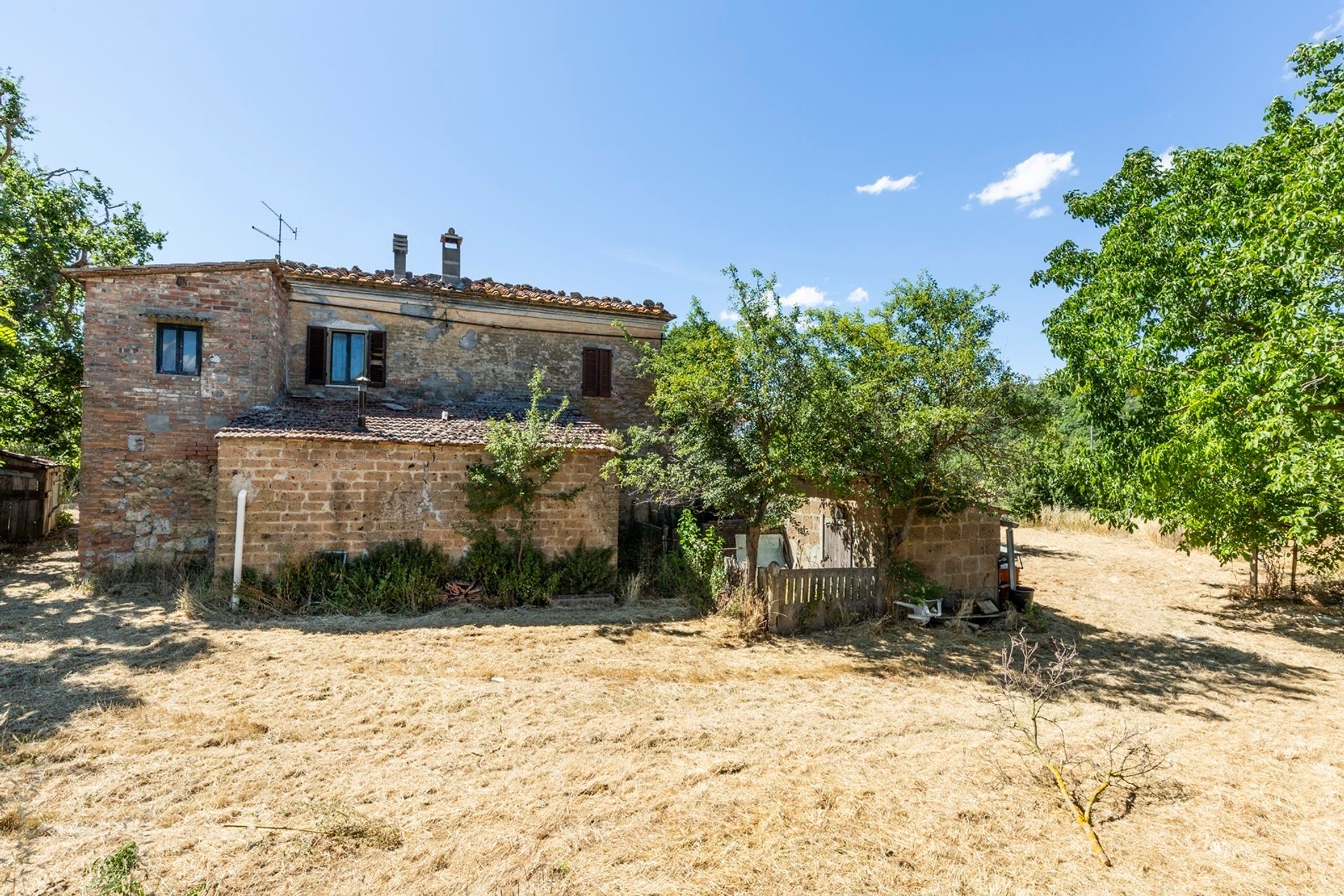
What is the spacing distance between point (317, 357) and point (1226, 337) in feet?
55.7

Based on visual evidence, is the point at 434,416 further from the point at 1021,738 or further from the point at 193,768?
the point at 1021,738

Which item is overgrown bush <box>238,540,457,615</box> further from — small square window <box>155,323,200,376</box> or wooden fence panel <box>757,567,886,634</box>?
wooden fence panel <box>757,567,886,634</box>

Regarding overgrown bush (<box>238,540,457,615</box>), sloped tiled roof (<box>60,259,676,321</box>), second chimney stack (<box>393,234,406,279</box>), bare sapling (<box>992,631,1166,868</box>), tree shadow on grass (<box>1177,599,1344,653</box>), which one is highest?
second chimney stack (<box>393,234,406,279</box>)

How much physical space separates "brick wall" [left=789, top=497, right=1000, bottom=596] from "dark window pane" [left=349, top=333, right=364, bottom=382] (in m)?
10.3

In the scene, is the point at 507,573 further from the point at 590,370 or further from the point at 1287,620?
the point at 1287,620

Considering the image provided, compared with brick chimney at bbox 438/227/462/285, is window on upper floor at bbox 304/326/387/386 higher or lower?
lower

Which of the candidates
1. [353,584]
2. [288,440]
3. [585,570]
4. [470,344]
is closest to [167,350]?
[288,440]

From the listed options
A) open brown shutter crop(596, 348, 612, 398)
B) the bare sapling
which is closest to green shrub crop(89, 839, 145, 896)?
the bare sapling

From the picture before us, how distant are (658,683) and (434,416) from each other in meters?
7.85

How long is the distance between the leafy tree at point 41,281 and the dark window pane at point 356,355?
7.26 m

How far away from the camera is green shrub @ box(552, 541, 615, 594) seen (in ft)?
36.9

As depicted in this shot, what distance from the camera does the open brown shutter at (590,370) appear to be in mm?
14734

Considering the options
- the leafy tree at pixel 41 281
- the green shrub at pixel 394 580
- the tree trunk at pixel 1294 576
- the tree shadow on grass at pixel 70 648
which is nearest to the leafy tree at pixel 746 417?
the green shrub at pixel 394 580

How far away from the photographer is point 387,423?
37.3 feet
